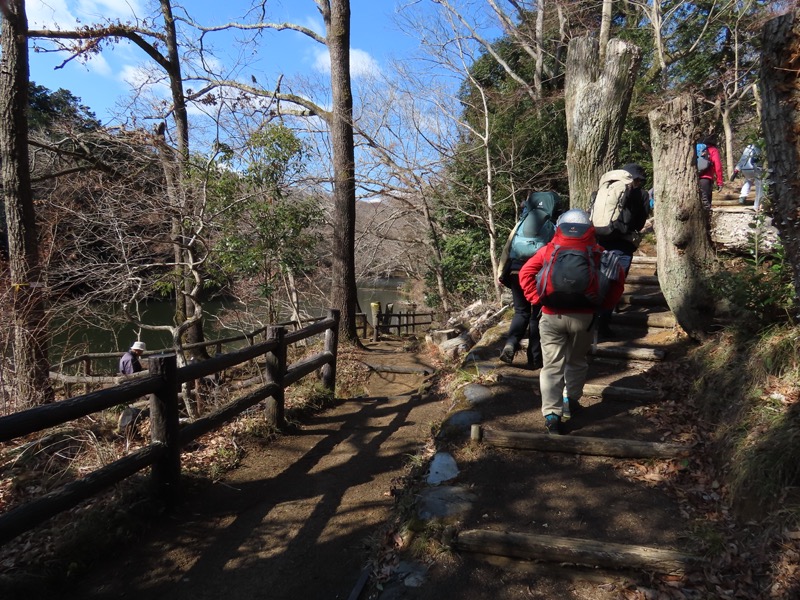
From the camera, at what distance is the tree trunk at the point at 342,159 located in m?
9.58

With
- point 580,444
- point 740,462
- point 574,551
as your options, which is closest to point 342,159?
point 580,444

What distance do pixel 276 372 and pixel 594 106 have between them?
5668 mm

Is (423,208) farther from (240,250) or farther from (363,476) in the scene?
(363,476)

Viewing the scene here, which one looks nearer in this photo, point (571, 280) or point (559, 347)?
point (571, 280)

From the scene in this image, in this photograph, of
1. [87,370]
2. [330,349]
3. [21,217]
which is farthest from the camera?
[87,370]

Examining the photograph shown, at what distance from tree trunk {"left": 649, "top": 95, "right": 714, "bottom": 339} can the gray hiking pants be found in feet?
5.94

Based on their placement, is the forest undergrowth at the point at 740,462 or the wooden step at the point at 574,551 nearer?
the forest undergrowth at the point at 740,462

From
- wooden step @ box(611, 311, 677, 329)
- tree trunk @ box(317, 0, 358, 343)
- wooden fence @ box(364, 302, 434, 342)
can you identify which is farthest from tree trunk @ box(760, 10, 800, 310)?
wooden fence @ box(364, 302, 434, 342)

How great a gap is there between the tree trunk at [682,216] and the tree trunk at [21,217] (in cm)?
763

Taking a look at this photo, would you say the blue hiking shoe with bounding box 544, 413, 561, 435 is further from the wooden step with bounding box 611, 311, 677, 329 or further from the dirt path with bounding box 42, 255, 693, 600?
the wooden step with bounding box 611, 311, 677, 329

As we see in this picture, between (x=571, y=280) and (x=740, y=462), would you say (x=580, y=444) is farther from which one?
(x=571, y=280)

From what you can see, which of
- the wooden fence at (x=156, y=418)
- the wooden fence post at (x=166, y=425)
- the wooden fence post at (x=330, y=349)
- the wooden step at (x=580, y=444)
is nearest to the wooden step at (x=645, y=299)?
the wooden step at (x=580, y=444)

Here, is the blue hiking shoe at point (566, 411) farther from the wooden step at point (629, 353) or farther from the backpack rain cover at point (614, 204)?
the backpack rain cover at point (614, 204)

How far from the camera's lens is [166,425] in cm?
354
